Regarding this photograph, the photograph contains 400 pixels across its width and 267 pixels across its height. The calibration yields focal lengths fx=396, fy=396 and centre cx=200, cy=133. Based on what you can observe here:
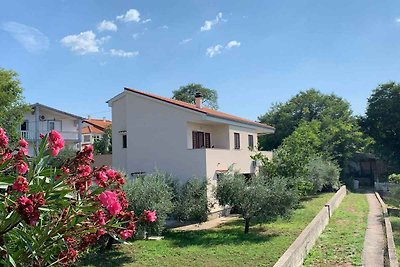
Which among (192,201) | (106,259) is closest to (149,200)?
(106,259)

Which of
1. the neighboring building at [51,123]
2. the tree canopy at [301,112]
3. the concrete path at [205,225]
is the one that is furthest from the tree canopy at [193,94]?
the concrete path at [205,225]

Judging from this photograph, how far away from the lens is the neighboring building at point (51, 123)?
4367 centimetres

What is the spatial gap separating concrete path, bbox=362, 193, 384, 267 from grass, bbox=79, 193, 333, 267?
8.24 ft

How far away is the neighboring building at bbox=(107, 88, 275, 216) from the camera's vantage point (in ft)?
71.4

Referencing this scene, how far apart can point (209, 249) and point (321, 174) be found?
2038 centimetres

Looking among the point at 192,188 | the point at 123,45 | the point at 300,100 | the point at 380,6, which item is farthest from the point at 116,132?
the point at 300,100

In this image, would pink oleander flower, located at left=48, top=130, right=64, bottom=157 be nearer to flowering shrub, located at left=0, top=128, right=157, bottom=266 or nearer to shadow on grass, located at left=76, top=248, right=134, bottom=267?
flowering shrub, located at left=0, top=128, right=157, bottom=266

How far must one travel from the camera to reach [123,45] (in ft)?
67.5

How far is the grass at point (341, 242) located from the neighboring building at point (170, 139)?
6.32m

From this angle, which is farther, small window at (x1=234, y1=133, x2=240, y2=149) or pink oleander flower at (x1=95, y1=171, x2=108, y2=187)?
small window at (x1=234, y1=133, x2=240, y2=149)

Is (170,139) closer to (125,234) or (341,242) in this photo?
(341,242)

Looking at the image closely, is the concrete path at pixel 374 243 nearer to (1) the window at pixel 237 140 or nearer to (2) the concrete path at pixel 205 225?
(2) the concrete path at pixel 205 225

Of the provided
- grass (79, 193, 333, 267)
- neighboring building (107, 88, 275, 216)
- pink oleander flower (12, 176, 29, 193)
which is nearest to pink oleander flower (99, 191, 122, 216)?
pink oleander flower (12, 176, 29, 193)

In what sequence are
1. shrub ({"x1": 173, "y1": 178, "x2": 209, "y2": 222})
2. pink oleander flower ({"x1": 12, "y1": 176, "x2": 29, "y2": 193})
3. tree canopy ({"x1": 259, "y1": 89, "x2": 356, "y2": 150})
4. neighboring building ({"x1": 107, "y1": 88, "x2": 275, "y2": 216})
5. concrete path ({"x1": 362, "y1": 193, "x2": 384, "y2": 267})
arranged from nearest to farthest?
pink oleander flower ({"x1": 12, "y1": 176, "x2": 29, "y2": 193})
concrete path ({"x1": 362, "y1": 193, "x2": 384, "y2": 267})
shrub ({"x1": 173, "y1": 178, "x2": 209, "y2": 222})
neighboring building ({"x1": 107, "y1": 88, "x2": 275, "y2": 216})
tree canopy ({"x1": 259, "y1": 89, "x2": 356, "y2": 150})
